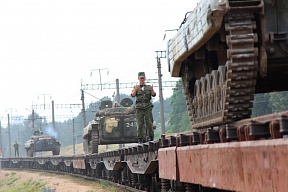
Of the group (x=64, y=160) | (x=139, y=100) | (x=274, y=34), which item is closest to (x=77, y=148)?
(x=64, y=160)

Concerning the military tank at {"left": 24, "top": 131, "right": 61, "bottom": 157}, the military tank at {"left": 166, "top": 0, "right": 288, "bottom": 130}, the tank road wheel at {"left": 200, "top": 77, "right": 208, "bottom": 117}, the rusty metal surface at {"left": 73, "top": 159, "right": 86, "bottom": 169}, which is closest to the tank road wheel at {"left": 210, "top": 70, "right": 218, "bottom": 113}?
the military tank at {"left": 166, "top": 0, "right": 288, "bottom": 130}

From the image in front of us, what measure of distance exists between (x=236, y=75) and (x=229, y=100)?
1.33 feet

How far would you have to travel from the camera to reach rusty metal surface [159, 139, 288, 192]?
4.47 metres

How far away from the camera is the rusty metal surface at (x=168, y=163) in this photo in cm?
853

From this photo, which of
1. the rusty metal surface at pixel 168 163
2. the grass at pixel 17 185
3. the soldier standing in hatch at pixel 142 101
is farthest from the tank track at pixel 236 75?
the grass at pixel 17 185

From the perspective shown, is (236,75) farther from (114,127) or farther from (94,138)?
(94,138)

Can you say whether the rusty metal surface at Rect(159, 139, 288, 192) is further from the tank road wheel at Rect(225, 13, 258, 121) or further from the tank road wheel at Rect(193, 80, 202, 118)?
the tank road wheel at Rect(193, 80, 202, 118)

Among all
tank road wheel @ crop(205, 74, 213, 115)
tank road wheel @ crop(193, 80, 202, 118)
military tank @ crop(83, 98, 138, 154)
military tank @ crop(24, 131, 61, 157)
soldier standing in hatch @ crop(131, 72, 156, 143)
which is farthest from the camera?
military tank @ crop(24, 131, 61, 157)

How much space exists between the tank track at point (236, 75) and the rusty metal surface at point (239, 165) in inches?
31.4

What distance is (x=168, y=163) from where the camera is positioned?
9.04 meters

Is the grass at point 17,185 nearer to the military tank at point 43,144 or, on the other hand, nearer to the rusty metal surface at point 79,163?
the rusty metal surface at point 79,163

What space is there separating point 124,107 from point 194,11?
16051mm

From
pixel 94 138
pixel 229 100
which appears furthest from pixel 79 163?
pixel 229 100

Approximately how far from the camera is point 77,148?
114 m
